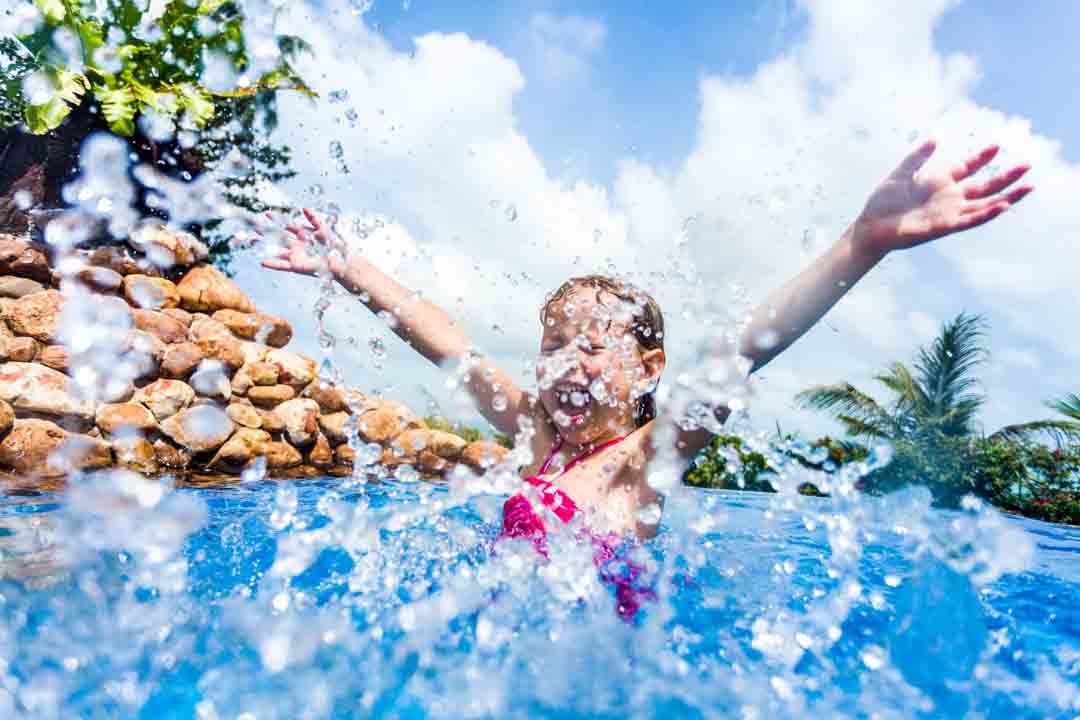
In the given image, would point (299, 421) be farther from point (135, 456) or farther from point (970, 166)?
point (970, 166)

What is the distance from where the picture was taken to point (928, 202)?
6.75 feet

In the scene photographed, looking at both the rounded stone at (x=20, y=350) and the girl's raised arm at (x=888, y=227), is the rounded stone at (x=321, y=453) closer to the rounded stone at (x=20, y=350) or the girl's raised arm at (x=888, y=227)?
the rounded stone at (x=20, y=350)

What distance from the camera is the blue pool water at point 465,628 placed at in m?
1.63

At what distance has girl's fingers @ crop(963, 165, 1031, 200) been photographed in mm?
1958

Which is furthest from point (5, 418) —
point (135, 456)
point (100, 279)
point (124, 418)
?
point (100, 279)

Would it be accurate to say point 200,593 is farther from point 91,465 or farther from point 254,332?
point 254,332

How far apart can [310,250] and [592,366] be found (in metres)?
1.27

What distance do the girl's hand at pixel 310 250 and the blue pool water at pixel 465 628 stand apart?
3.34ft

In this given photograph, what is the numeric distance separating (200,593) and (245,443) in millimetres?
4634

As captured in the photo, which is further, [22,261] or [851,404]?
[851,404]

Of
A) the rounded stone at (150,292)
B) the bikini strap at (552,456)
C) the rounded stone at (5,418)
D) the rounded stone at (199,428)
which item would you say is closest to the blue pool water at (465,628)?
the bikini strap at (552,456)

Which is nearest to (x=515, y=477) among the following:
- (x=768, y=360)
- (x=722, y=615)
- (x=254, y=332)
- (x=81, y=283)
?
(x=722, y=615)

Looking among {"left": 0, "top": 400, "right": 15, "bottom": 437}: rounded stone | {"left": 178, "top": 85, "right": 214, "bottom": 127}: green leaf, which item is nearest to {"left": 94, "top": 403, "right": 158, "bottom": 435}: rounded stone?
{"left": 0, "top": 400, "right": 15, "bottom": 437}: rounded stone

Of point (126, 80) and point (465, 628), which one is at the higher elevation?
point (126, 80)
